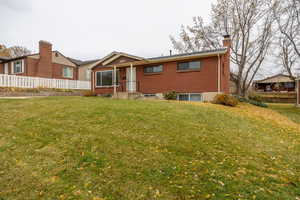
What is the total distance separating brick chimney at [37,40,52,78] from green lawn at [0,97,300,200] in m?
16.5

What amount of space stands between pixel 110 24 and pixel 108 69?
8717 millimetres

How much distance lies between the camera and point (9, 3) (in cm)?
1525

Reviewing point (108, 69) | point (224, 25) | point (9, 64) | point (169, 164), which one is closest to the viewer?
point (169, 164)

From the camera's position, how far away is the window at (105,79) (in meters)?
17.0

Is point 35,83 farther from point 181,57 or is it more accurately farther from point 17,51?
point 17,51

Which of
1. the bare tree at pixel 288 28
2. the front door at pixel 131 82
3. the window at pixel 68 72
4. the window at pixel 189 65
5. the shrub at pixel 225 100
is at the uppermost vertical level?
the bare tree at pixel 288 28

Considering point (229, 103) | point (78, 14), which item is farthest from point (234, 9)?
point (78, 14)

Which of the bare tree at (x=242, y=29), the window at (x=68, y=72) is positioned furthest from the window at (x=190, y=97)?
the window at (x=68, y=72)

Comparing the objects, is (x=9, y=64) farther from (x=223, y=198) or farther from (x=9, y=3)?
(x=223, y=198)

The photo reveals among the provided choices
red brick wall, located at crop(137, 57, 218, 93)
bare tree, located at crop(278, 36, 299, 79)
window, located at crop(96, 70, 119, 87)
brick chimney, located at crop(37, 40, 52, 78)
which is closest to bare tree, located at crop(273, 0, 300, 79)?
bare tree, located at crop(278, 36, 299, 79)

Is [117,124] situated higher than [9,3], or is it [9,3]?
[9,3]

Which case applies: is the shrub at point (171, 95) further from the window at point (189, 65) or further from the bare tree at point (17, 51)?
the bare tree at point (17, 51)

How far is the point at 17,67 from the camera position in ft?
69.5

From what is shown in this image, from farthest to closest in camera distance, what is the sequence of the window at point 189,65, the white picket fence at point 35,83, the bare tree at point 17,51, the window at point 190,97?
the bare tree at point 17,51
the white picket fence at point 35,83
the window at point 190,97
the window at point 189,65
